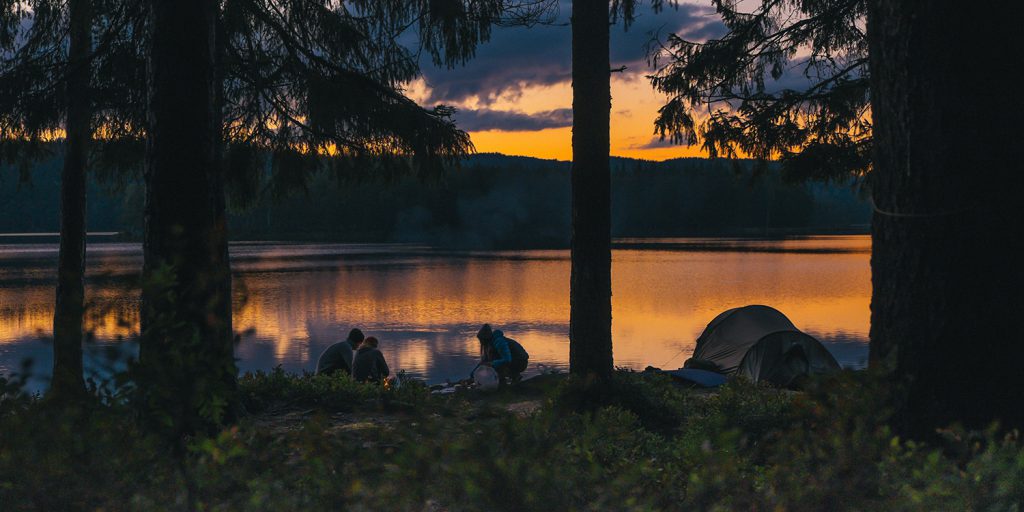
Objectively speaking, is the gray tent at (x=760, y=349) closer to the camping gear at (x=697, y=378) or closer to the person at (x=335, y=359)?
the camping gear at (x=697, y=378)

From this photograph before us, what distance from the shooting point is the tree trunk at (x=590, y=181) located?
8.56 meters

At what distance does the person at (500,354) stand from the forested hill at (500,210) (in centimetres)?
8014

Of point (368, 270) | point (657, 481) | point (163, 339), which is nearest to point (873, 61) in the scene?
point (657, 481)

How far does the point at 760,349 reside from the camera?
1342cm

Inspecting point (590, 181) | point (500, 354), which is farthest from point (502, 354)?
point (590, 181)

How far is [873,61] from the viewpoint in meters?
4.51

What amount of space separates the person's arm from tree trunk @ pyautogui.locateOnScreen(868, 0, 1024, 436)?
843cm

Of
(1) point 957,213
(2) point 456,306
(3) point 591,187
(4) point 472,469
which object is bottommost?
(2) point 456,306

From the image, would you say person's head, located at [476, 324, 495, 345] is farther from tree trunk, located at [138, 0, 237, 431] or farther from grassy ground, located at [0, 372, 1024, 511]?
grassy ground, located at [0, 372, 1024, 511]

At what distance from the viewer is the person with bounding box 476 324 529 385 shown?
12445mm

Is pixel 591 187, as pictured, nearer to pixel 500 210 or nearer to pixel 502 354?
pixel 502 354

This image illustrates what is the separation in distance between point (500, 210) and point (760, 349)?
10618 cm

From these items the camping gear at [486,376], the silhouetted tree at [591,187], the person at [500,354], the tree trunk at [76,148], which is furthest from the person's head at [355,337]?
the silhouetted tree at [591,187]

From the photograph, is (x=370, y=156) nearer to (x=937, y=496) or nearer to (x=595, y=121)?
(x=595, y=121)
